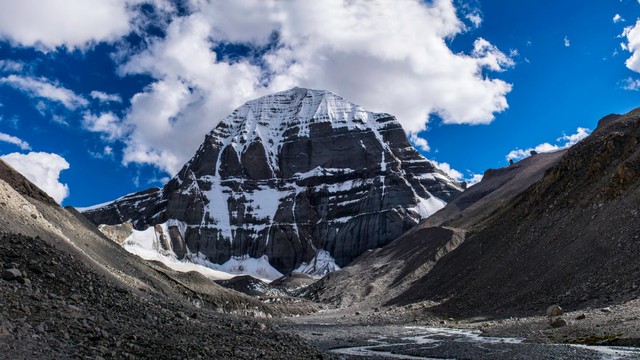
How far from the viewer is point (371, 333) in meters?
57.1

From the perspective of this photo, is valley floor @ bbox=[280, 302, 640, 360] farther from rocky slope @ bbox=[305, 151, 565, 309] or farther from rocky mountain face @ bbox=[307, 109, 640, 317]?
rocky slope @ bbox=[305, 151, 565, 309]

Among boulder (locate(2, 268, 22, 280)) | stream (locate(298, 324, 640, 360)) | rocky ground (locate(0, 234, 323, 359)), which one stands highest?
boulder (locate(2, 268, 22, 280))

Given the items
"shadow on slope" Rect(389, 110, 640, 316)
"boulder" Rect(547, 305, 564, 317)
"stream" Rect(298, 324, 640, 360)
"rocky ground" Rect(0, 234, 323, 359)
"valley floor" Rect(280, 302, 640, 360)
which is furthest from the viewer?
"shadow on slope" Rect(389, 110, 640, 316)

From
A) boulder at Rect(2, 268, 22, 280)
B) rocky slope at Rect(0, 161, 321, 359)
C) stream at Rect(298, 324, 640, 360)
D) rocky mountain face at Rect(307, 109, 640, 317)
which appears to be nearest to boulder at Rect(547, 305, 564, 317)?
rocky mountain face at Rect(307, 109, 640, 317)

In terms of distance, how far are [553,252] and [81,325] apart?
201ft

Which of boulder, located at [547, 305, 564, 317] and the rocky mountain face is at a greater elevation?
the rocky mountain face

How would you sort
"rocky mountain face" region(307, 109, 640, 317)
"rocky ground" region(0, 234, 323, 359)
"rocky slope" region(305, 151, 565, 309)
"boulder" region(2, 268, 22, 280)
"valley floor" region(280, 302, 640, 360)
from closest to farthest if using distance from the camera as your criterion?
"rocky ground" region(0, 234, 323, 359), "boulder" region(2, 268, 22, 280), "valley floor" region(280, 302, 640, 360), "rocky mountain face" region(307, 109, 640, 317), "rocky slope" region(305, 151, 565, 309)

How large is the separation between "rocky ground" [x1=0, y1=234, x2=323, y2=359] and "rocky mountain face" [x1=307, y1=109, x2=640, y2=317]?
36.0 m

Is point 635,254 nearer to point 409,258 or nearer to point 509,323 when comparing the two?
point 509,323

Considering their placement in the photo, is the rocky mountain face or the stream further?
the rocky mountain face

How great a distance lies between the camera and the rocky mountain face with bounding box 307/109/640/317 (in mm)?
53562

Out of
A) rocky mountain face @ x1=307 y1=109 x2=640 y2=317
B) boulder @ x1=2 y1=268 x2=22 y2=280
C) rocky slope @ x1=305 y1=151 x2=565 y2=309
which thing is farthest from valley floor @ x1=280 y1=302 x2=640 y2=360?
rocky slope @ x1=305 y1=151 x2=565 y2=309

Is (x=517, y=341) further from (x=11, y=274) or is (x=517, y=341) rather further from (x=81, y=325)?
(x=11, y=274)

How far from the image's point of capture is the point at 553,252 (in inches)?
2601
